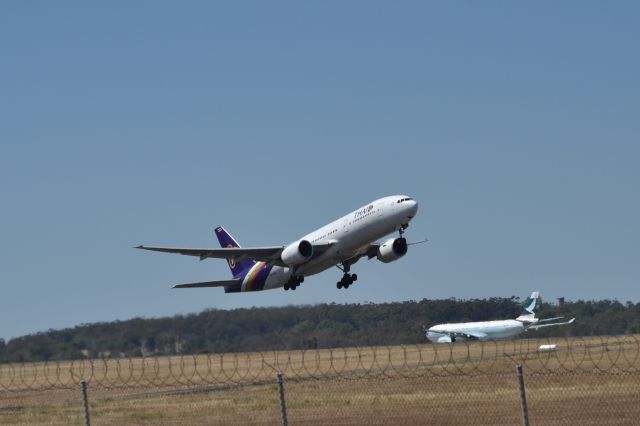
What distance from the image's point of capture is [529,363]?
42188 millimetres

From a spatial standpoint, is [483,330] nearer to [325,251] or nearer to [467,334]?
[467,334]

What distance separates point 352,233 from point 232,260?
12.4m

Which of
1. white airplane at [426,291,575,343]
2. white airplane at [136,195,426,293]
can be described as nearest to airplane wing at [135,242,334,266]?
white airplane at [136,195,426,293]

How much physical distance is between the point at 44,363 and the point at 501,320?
33.2 metres

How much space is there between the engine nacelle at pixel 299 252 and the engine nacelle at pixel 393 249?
4254 mm

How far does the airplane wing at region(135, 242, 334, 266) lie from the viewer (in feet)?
171

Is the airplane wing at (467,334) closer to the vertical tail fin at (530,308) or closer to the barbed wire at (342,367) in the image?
the vertical tail fin at (530,308)

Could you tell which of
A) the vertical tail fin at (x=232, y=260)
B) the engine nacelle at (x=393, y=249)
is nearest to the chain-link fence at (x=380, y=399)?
the engine nacelle at (x=393, y=249)

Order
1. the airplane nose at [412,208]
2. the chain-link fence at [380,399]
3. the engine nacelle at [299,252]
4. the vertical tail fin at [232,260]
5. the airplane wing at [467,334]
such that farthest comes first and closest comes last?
the airplane wing at [467,334], the vertical tail fin at [232,260], the engine nacelle at [299,252], the airplane nose at [412,208], the chain-link fence at [380,399]

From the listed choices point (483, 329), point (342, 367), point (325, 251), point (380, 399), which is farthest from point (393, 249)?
point (483, 329)

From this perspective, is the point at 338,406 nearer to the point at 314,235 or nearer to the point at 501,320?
the point at 314,235

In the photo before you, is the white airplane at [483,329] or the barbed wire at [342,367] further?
the white airplane at [483,329]

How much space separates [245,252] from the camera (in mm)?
53719

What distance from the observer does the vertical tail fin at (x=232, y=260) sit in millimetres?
61094
